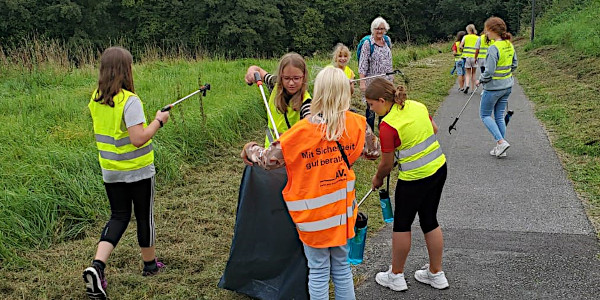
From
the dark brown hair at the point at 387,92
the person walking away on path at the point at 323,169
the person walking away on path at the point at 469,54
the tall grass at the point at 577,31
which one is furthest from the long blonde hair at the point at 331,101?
the tall grass at the point at 577,31

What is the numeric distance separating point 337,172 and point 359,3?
59521 millimetres

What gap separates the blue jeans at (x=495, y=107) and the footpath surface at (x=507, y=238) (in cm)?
40

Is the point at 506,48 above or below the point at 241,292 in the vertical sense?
above

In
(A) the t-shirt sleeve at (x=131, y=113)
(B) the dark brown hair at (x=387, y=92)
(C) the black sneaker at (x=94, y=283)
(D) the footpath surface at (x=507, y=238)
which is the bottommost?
(D) the footpath surface at (x=507, y=238)

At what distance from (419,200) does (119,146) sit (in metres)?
2.06

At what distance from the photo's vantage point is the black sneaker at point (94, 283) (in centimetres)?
366

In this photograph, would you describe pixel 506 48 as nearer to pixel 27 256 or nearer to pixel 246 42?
pixel 27 256

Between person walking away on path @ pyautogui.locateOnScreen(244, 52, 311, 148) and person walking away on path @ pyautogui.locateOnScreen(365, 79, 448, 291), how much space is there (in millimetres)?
430

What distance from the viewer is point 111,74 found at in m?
3.79

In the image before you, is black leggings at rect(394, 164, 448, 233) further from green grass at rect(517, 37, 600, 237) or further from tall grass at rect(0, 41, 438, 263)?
green grass at rect(517, 37, 600, 237)

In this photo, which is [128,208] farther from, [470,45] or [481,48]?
[470,45]

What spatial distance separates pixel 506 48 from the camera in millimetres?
7141

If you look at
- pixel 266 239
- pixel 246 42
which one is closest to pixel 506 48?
pixel 266 239

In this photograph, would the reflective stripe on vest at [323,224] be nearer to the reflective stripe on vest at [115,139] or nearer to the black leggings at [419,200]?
the black leggings at [419,200]
